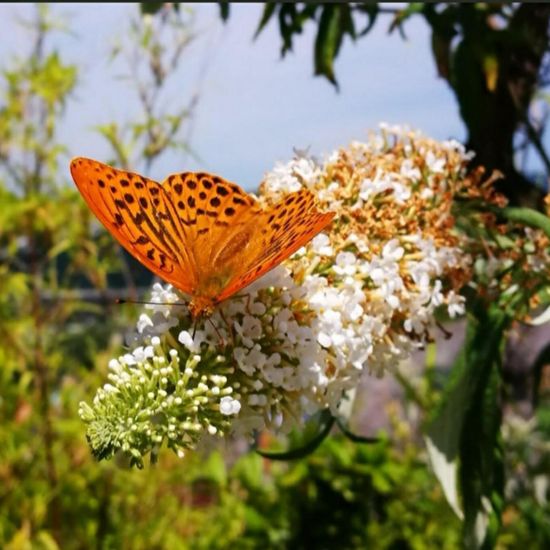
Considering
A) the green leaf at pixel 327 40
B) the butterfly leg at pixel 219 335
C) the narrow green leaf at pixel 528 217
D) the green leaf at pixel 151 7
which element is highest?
the green leaf at pixel 151 7

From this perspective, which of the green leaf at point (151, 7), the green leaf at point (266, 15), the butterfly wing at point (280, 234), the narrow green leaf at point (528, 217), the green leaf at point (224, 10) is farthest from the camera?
the green leaf at point (151, 7)

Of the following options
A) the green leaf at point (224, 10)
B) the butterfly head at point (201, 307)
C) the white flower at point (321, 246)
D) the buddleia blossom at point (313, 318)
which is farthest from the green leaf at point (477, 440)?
the green leaf at point (224, 10)

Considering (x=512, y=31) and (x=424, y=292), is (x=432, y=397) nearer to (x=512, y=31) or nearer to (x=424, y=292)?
(x=512, y=31)

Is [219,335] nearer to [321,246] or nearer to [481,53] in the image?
[321,246]

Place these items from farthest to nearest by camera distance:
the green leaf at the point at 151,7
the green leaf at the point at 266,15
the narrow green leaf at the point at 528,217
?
the green leaf at the point at 151,7, the green leaf at the point at 266,15, the narrow green leaf at the point at 528,217

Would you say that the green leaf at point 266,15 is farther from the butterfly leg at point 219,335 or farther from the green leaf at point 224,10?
the butterfly leg at point 219,335
